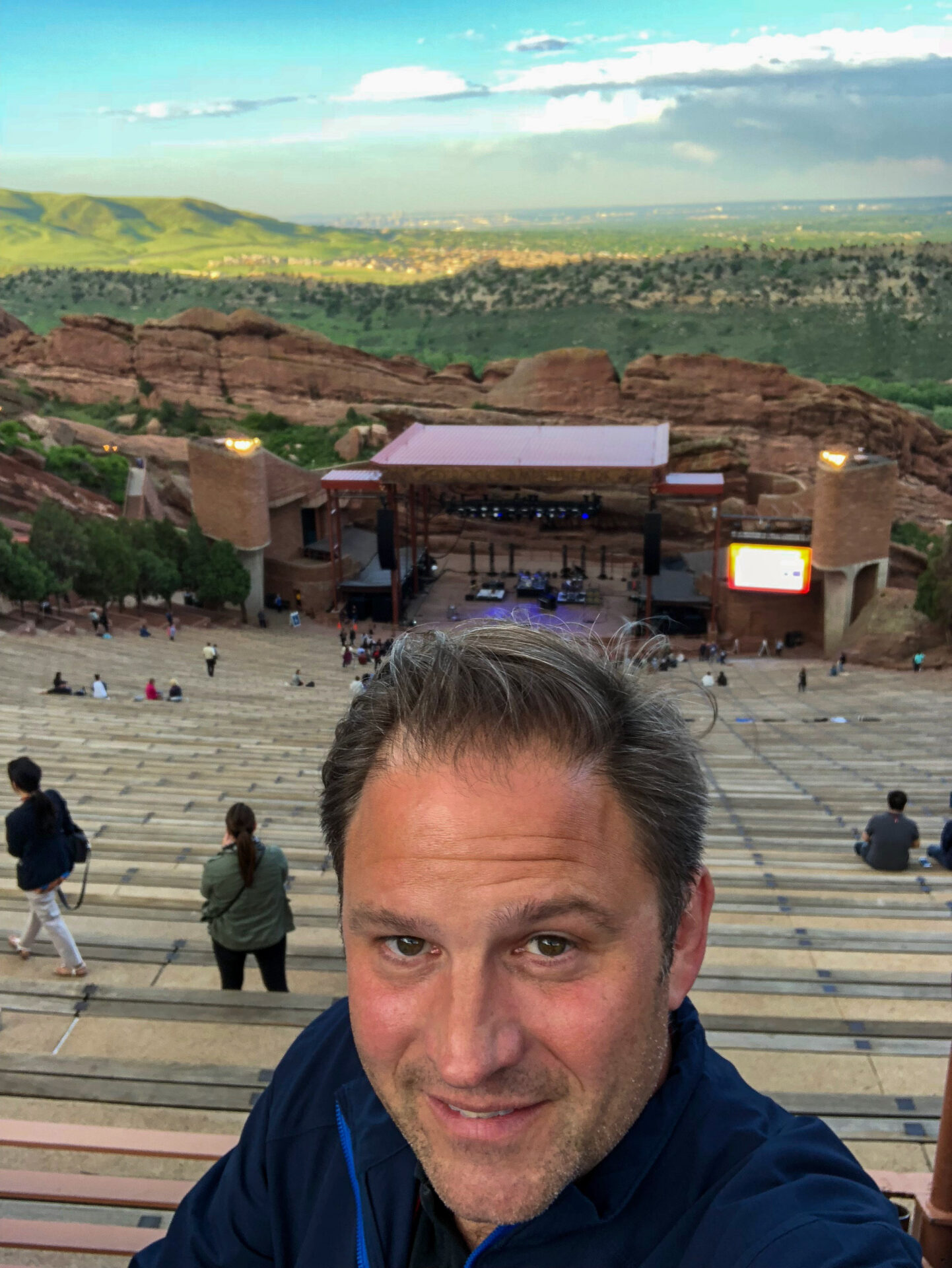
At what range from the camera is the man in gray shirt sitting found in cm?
644

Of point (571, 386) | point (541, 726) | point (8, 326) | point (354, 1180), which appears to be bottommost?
point (571, 386)

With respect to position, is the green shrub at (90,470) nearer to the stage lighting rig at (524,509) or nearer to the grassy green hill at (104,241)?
the stage lighting rig at (524,509)

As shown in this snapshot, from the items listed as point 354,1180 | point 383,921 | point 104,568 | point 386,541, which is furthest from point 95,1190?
point 386,541

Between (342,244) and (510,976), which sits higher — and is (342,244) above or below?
above

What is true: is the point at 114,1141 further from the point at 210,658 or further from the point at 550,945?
the point at 210,658

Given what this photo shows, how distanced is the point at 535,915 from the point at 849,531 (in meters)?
30.7

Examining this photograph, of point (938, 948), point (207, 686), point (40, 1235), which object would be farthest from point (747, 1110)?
point (207, 686)

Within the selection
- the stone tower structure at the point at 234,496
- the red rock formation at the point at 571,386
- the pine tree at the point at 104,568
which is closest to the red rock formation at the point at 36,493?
the stone tower structure at the point at 234,496

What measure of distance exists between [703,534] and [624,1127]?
4001 centimetres

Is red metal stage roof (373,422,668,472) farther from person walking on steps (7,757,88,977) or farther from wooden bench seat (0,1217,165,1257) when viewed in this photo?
wooden bench seat (0,1217,165,1257)

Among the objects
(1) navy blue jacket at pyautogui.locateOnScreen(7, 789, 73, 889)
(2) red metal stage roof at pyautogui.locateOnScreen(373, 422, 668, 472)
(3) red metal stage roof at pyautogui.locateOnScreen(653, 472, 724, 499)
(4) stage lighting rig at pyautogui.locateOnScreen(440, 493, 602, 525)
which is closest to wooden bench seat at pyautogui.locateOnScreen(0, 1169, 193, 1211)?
(1) navy blue jacket at pyautogui.locateOnScreen(7, 789, 73, 889)

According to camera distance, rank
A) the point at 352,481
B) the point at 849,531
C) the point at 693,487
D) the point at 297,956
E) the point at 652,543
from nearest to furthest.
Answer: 1. the point at 297,956
2. the point at 849,531
3. the point at 652,543
4. the point at 693,487
5. the point at 352,481

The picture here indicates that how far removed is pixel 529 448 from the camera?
32688 mm

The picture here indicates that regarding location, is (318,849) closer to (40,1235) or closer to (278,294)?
(40,1235)
